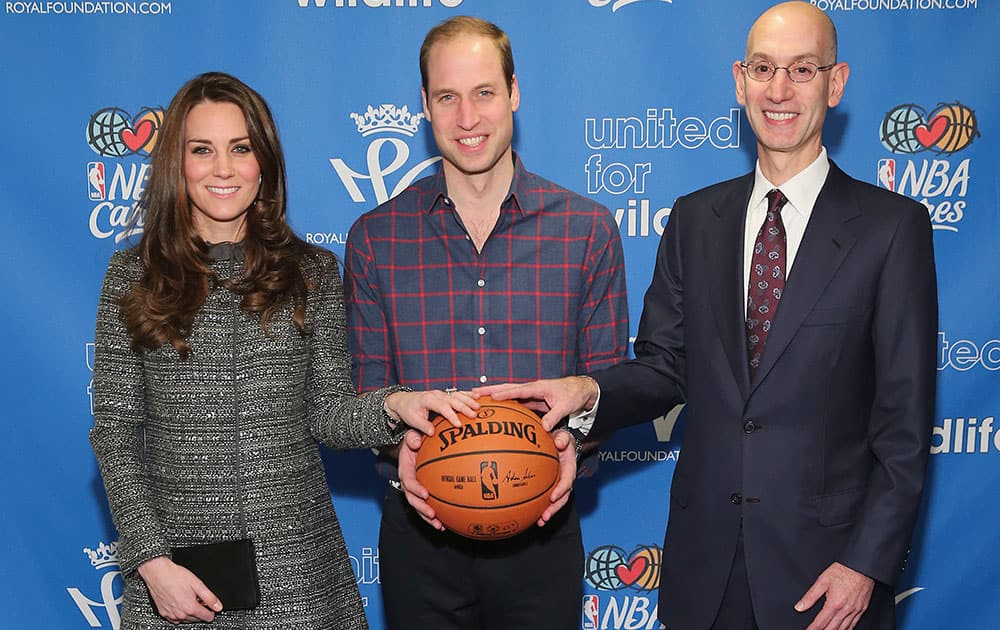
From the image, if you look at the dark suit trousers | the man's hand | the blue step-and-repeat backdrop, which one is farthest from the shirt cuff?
the blue step-and-repeat backdrop

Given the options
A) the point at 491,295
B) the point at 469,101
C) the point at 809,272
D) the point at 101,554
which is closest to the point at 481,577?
the point at 491,295

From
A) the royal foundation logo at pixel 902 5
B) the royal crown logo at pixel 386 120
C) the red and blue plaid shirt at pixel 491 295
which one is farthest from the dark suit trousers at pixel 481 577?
the royal foundation logo at pixel 902 5

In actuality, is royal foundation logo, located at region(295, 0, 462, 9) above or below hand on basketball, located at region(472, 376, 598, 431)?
above

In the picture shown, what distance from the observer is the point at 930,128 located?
320 centimetres

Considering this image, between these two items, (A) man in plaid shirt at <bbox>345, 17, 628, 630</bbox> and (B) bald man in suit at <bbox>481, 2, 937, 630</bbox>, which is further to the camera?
(A) man in plaid shirt at <bbox>345, 17, 628, 630</bbox>

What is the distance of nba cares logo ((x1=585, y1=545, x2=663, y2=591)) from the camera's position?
134 inches

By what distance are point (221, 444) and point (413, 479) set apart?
1.42 ft

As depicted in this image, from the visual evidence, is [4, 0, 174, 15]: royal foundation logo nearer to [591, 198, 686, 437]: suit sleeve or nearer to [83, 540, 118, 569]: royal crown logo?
[83, 540, 118, 569]: royal crown logo

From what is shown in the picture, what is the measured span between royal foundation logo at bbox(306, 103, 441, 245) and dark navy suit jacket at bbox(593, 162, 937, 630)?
1.49 meters

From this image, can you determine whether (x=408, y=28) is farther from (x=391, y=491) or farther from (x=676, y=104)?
(x=391, y=491)

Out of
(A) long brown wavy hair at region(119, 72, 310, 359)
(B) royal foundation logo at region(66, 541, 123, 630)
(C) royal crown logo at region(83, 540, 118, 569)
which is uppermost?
(A) long brown wavy hair at region(119, 72, 310, 359)

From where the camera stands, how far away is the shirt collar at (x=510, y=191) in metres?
2.32

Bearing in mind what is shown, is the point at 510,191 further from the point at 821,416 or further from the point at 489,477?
the point at 821,416

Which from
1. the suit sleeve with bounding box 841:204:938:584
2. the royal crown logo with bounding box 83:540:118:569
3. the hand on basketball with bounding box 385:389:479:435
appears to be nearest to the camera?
the suit sleeve with bounding box 841:204:938:584
